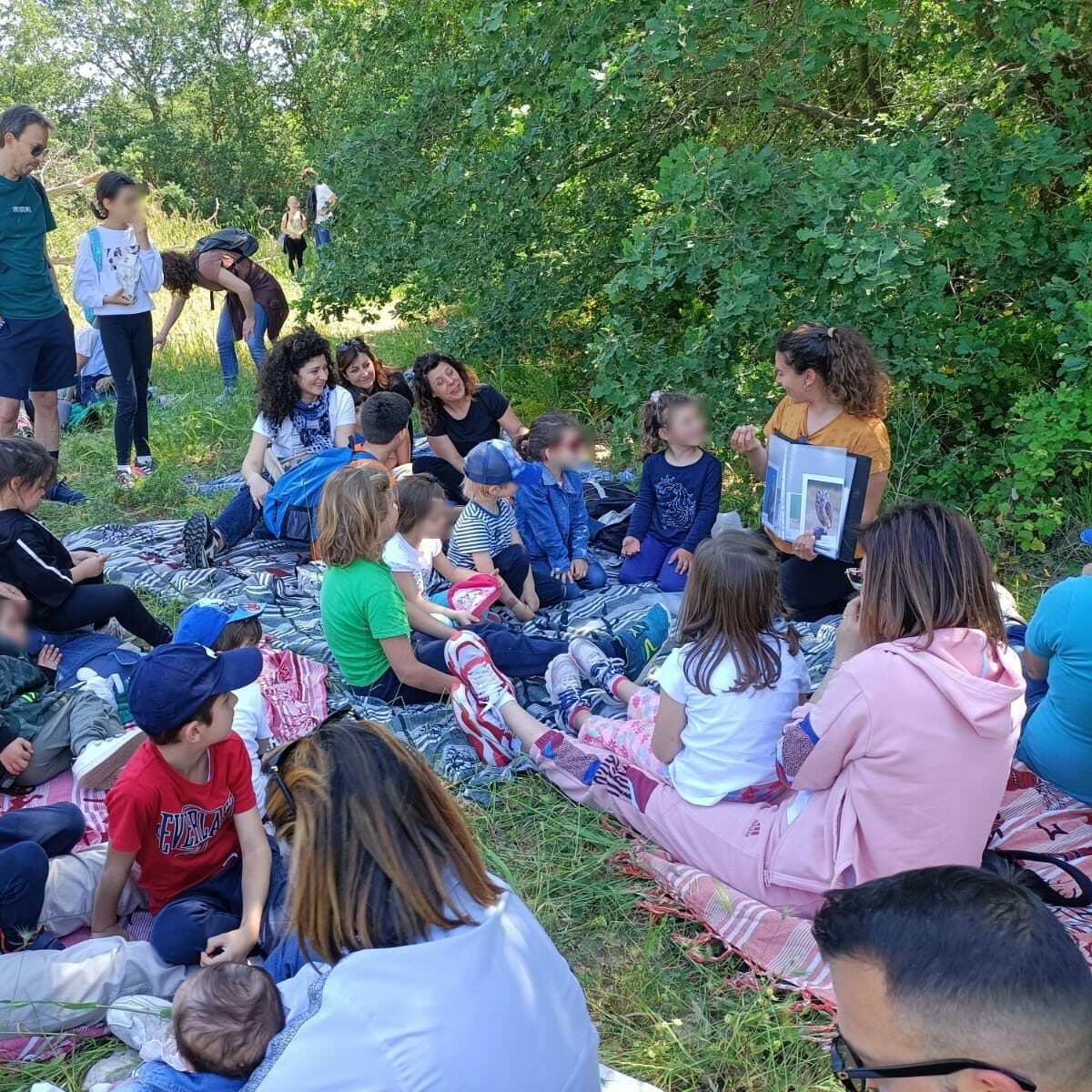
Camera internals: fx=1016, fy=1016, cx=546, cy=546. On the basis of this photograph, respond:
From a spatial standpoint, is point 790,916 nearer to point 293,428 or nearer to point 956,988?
point 956,988

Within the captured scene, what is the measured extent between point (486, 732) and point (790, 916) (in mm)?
1332

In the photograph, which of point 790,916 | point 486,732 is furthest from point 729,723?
point 486,732

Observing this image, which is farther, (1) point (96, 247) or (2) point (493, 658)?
(1) point (96, 247)

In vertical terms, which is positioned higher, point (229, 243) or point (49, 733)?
Result: point (229, 243)

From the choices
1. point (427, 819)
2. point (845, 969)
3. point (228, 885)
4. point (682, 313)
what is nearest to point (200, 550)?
point (228, 885)

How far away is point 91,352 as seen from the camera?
7.76m

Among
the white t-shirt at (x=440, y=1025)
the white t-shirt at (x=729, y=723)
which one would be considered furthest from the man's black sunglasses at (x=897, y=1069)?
the white t-shirt at (x=729, y=723)

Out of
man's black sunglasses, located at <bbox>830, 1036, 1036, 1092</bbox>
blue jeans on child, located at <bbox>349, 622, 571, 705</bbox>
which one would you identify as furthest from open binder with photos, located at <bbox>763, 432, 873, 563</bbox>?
man's black sunglasses, located at <bbox>830, 1036, 1036, 1092</bbox>

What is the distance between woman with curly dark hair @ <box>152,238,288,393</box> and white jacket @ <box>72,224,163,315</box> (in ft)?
6.11

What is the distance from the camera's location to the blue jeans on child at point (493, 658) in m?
4.04

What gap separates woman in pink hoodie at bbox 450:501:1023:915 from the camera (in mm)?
2496

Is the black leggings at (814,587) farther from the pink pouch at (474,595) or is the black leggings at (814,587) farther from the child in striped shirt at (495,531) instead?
the pink pouch at (474,595)

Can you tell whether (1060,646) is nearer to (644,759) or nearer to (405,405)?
(644,759)

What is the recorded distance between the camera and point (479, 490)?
4820 mm
